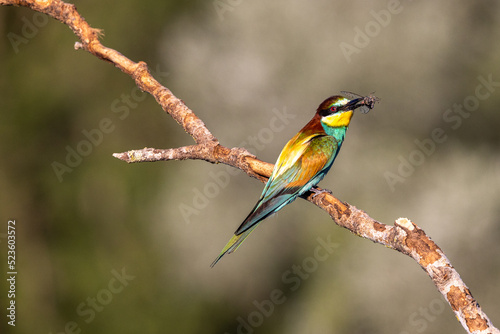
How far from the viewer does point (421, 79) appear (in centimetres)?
455

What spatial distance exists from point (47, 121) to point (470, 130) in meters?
3.55

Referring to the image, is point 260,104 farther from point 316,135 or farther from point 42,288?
point 42,288
